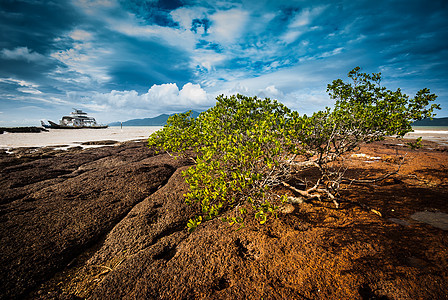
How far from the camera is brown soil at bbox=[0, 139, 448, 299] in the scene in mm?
2693

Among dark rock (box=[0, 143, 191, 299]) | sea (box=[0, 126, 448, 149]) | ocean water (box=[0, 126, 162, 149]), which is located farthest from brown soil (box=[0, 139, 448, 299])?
ocean water (box=[0, 126, 162, 149])

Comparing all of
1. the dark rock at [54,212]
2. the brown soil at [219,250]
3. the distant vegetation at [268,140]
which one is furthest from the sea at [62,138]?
the dark rock at [54,212]

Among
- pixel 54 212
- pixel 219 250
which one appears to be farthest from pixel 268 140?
pixel 54 212

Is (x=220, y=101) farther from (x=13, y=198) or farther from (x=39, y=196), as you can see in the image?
(x=13, y=198)

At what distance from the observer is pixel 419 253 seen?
2.99 m

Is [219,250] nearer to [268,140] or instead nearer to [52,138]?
[268,140]

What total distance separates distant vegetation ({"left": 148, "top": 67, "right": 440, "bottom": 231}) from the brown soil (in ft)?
2.12

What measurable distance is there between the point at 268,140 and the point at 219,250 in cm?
266

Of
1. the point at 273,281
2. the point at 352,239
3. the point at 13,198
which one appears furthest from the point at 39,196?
the point at 352,239

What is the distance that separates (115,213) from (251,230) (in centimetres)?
428

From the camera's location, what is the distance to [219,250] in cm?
353

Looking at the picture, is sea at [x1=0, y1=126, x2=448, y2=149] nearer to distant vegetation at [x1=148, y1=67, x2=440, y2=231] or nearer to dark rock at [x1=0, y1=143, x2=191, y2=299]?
distant vegetation at [x1=148, y1=67, x2=440, y2=231]

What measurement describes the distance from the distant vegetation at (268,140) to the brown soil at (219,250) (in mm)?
647

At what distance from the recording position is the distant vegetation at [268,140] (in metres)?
3.95
